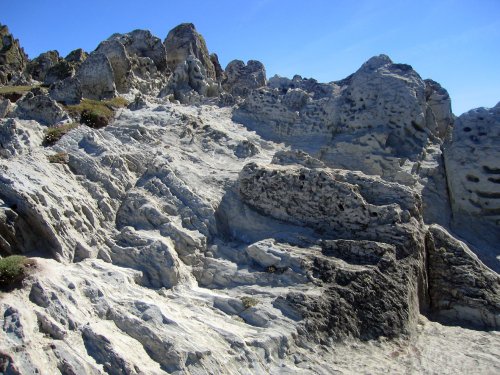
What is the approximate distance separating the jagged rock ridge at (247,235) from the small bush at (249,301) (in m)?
0.07

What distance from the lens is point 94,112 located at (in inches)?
1187

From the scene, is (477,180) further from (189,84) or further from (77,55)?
(77,55)

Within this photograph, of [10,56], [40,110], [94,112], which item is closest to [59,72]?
[40,110]

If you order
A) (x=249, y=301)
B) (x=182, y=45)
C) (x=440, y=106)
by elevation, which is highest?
(x=182, y=45)

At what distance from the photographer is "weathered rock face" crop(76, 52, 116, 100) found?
38750 millimetres

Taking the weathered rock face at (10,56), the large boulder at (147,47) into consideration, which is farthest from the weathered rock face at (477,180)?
the weathered rock face at (10,56)

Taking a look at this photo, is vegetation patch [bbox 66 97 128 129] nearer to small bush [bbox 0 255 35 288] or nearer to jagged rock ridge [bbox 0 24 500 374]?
jagged rock ridge [bbox 0 24 500 374]

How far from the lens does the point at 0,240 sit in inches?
684

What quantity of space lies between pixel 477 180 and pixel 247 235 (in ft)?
52.1

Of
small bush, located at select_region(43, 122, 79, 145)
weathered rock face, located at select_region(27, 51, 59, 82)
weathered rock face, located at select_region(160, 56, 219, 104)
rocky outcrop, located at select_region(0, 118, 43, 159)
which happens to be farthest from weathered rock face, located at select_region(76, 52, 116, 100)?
weathered rock face, located at select_region(27, 51, 59, 82)

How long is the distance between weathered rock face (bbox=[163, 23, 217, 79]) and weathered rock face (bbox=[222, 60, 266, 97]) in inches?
144

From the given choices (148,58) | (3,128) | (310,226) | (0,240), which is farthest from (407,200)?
(148,58)

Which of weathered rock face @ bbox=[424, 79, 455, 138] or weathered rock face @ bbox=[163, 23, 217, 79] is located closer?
weathered rock face @ bbox=[424, 79, 455, 138]

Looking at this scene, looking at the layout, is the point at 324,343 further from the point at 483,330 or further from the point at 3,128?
the point at 3,128
